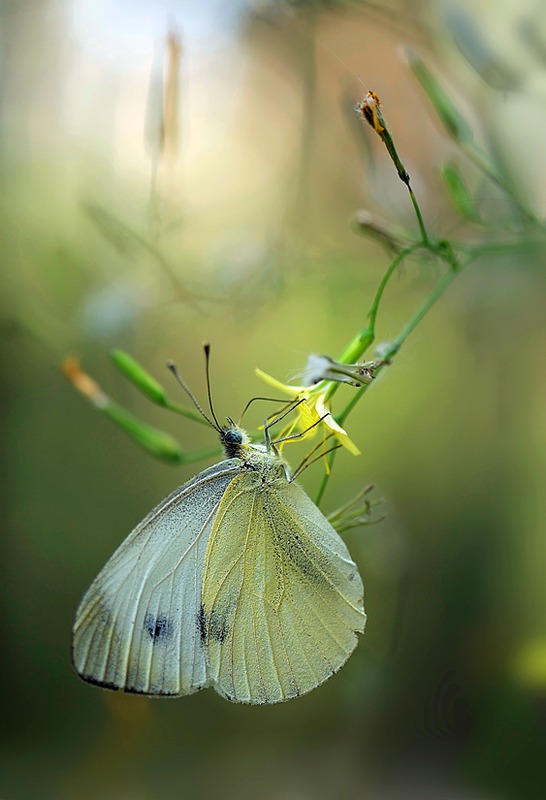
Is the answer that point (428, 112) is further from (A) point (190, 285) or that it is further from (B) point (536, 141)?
(A) point (190, 285)

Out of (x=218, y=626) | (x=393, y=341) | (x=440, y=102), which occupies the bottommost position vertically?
(x=218, y=626)

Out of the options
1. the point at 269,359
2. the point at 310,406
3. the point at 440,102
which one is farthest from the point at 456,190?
the point at 269,359

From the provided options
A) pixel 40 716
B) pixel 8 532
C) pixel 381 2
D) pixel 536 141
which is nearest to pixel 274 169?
pixel 381 2

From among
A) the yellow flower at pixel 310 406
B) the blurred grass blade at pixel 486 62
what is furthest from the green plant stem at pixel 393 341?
the blurred grass blade at pixel 486 62

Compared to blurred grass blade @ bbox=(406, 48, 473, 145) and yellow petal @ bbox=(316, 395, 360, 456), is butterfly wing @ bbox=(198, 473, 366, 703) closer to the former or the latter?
yellow petal @ bbox=(316, 395, 360, 456)

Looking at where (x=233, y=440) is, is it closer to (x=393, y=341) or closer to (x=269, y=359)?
(x=393, y=341)

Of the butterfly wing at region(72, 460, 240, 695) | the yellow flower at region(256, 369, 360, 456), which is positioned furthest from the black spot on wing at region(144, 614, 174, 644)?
the yellow flower at region(256, 369, 360, 456)
